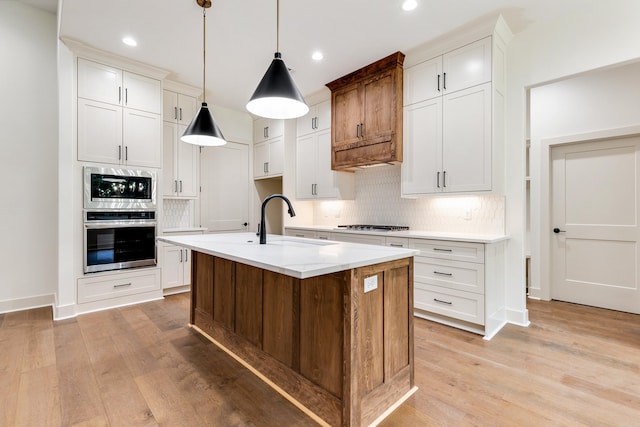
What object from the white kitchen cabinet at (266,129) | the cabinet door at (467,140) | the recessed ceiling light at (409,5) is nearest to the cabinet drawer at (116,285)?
the white kitchen cabinet at (266,129)

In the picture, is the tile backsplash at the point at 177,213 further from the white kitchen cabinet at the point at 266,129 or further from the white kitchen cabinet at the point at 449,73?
the white kitchen cabinet at the point at 449,73

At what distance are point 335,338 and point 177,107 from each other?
169 inches

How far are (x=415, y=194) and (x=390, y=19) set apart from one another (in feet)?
5.94

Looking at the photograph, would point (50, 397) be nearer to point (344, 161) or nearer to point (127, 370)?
point (127, 370)

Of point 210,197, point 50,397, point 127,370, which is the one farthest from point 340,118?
point 50,397

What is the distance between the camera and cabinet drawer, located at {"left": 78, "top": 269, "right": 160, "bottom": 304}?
11.5ft

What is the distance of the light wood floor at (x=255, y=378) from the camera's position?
176 centimetres

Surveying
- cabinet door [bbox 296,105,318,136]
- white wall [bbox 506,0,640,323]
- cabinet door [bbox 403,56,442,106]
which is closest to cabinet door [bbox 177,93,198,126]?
cabinet door [bbox 296,105,318,136]

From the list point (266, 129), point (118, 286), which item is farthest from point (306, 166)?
point (118, 286)

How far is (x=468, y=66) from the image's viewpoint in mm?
3090

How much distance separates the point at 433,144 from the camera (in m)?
3.37

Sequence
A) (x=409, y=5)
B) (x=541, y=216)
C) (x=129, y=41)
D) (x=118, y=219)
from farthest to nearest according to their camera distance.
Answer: (x=541, y=216) < (x=118, y=219) < (x=129, y=41) < (x=409, y=5)

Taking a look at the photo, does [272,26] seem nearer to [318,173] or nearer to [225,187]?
[318,173]

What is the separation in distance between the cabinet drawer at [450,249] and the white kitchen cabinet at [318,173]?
1541mm
